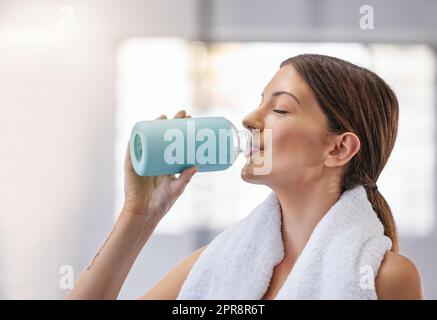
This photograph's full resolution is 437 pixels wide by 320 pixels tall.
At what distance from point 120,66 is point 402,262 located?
674mm

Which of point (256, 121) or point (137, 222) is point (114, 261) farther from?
point (256, 121)

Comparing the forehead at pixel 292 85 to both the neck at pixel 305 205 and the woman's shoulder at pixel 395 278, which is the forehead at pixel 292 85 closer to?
the neck at pixel 305 205

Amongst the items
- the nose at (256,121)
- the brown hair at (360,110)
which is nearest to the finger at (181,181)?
the nose at (256,121)

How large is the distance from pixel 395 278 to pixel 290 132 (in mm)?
249

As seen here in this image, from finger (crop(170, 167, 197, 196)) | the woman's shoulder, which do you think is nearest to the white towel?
the woman's shoulder

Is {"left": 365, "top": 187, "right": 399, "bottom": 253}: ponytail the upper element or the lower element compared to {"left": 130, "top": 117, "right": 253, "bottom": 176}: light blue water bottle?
lower

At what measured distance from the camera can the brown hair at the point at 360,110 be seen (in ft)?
3.14

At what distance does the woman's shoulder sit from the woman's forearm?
1.17 ft

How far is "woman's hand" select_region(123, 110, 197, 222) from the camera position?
0.99m

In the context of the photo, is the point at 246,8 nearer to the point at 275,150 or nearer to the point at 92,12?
the point at 92,12

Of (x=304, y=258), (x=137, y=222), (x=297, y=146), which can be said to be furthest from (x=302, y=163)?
(x=137, y=222)

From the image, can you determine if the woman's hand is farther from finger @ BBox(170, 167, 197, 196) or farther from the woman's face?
the woman's face

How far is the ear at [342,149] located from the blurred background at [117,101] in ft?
0.77
